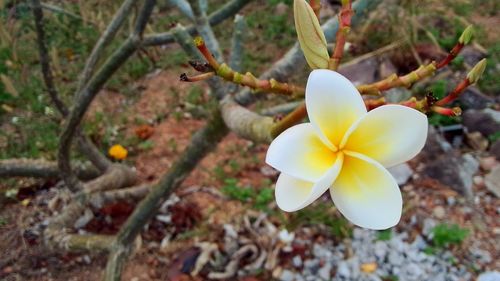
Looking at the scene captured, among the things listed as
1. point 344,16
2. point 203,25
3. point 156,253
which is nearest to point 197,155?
point 203,25

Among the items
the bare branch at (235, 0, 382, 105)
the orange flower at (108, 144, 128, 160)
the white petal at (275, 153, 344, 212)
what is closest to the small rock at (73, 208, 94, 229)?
the orange flower at (108, 144, 128, 160)

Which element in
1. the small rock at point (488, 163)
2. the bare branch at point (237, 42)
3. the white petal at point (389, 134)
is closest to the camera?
the white petal at point (389, 134)

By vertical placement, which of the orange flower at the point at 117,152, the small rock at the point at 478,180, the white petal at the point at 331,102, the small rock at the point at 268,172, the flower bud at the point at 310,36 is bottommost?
the small rock at the point at 478,180

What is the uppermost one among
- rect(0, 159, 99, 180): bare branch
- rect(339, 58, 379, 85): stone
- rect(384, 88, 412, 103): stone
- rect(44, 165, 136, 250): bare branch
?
rect(0, 159, 99, 180): bare branch

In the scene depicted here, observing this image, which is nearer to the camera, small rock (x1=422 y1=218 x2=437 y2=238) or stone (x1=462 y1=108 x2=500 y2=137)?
small rock (x1=422 y1=218 x2=437 y2=238)

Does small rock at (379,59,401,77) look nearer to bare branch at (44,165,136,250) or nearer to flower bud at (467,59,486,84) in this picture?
bare branch at (44,165,136,250)

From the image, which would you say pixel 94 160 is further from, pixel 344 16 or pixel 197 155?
pixel 344 16

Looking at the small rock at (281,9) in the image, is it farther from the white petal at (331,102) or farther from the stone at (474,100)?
the white petal at (331,102)

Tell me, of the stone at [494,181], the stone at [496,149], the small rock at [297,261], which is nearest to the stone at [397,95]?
the stone at [496,149]
